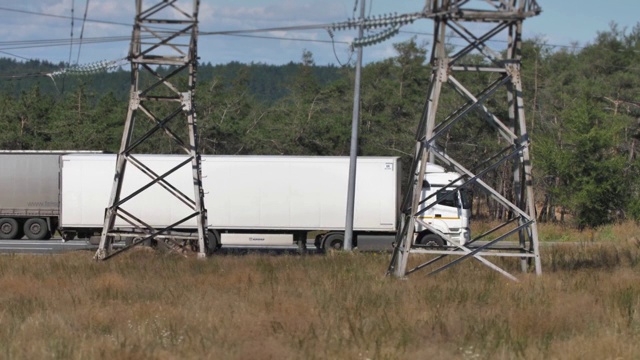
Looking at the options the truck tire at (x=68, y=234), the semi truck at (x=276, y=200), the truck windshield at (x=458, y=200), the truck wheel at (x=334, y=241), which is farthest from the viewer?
the truck tire at (x=68, y=234)

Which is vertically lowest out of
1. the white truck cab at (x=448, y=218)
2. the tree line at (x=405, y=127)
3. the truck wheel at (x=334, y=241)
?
the truck wheel at (x=334, y=241)

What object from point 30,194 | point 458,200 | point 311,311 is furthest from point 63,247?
point 311,311

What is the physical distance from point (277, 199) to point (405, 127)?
1113 inches

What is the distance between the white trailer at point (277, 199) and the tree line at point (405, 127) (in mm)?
16693

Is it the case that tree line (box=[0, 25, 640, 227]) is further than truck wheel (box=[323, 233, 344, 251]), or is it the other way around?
tree line (box=[0, 25, 640, 227])

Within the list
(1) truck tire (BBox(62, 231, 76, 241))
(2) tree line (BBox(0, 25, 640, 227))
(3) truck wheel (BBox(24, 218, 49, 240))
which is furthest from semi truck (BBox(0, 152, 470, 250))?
(2) tree line (BBox(0, 25, 640, 227))

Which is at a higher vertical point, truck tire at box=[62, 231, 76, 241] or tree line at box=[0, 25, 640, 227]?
tree line at box=[0, 25, 640, 227]

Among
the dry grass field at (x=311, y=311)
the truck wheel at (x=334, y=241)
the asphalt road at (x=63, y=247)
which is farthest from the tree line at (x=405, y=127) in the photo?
the dry grass field at (x=311, y=311)

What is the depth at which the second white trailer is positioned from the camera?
32312 mm

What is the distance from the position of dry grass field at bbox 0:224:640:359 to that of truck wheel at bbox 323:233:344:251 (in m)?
9.30

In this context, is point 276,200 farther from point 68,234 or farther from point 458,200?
point 68,234

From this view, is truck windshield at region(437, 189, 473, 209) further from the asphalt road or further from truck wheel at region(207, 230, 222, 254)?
truck wheel at region(207, 230, 222, 254)

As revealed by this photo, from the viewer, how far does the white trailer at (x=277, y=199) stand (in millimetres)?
32312

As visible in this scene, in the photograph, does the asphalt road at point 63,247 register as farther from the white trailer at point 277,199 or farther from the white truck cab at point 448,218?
the white truck cab at point 448,218
